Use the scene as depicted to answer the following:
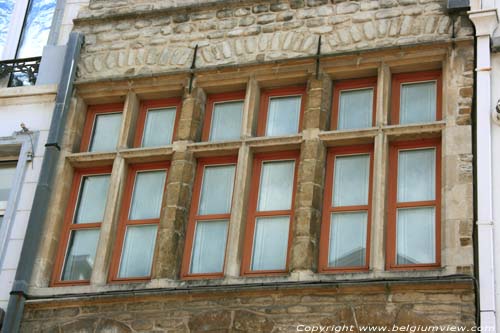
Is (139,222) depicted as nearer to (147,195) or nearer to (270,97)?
(147,195)

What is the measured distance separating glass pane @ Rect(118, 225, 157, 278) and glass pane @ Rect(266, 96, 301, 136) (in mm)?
1363

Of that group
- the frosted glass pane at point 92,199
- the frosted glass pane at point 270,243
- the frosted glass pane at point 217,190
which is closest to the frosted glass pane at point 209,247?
the frosted glass pane at point 217,190

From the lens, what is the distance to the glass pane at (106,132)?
991 centimetres

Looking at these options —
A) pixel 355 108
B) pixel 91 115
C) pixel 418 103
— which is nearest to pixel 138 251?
pixel 91 115

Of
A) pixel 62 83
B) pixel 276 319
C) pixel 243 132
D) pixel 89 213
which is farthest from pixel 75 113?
pixel 276 319

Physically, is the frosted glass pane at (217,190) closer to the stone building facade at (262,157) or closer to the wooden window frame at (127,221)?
the stone building facade at (262,157)

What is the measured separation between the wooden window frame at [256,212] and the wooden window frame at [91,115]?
5.20 ft

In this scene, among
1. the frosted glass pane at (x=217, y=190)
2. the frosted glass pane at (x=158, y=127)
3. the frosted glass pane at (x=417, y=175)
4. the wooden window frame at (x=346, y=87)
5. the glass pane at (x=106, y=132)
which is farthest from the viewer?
the glass pane at (x=106, y=132)

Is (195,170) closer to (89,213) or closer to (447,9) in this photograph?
(89,213)

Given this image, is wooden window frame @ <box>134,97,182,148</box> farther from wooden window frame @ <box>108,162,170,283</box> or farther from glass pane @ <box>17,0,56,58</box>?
glass pane @ <box>17,0,56,58</box>

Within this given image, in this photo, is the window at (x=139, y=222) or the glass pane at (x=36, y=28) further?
the glass pane at (x=36, y=28)

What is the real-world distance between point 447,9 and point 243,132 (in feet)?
6.71

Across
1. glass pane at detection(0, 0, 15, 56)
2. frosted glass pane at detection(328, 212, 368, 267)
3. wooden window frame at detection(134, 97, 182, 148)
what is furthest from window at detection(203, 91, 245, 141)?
glass pane at detection(0, 0, 15, 56)

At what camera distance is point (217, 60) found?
32.1ft
